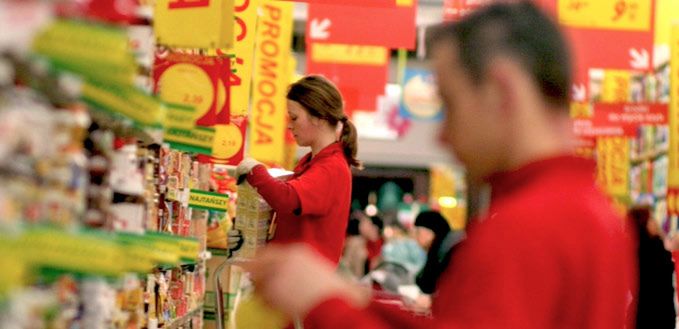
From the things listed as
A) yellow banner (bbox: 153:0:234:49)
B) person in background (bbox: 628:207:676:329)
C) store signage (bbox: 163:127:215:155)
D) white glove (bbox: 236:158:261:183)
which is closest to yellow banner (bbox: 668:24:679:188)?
person in background (bbox: 628:207:676:329)

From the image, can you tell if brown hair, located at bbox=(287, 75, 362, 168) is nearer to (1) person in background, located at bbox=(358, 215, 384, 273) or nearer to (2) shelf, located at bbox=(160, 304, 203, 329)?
(2) shelf, located at bbox=(160, 304, 203, 329)

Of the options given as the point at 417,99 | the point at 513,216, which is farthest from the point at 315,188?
the point at 417,99

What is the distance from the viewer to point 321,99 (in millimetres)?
5125

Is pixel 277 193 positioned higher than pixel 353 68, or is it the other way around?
pixel 353 68

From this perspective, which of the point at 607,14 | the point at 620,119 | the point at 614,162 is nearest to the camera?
the point at 607,14

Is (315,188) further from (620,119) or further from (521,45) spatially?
(620,119)

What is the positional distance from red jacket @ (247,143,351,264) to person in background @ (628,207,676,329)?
373 cm

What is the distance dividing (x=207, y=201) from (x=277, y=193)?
319mm

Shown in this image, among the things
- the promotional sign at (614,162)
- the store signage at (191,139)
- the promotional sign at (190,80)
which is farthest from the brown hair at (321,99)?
the promotional sign at (614,162)

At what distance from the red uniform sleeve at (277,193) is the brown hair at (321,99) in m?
0.46

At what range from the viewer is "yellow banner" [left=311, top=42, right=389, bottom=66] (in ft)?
41.4

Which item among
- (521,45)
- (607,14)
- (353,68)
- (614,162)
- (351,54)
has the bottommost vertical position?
(614,162)

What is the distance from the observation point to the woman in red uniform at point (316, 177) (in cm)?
482

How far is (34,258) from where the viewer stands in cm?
176
